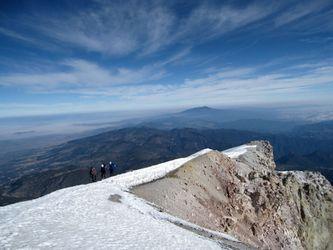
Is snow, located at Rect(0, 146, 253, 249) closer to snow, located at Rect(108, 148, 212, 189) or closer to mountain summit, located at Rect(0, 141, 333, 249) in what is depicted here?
mountain summit, located at Rect(0, 141, 333, 249)

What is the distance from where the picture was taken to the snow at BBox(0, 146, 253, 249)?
19922 mm

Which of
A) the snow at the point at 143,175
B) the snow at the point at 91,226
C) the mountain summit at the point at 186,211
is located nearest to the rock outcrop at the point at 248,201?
the mountain summit at the point at 186,211

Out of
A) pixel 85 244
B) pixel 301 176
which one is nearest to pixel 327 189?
pixel 301 176

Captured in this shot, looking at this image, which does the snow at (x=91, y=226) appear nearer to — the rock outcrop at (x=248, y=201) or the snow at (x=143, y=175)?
the snow at (x=143, y=175)

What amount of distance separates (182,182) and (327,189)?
63.6m

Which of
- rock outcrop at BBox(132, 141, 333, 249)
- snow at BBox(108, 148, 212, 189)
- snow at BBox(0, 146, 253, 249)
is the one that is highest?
snow at BBox(0, 146, 253, 249)

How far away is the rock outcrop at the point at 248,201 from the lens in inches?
1677

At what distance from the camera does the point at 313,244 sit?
242 ft

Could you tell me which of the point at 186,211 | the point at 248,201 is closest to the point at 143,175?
the point at 186,211

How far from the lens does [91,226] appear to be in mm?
23688

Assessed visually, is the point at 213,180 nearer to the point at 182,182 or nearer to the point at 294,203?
the point at 182,182

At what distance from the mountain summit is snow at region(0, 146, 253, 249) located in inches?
2.4

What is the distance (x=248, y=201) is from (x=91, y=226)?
41.7 meters

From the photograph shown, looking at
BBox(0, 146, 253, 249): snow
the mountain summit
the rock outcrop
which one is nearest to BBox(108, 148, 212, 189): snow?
the mountain summit
